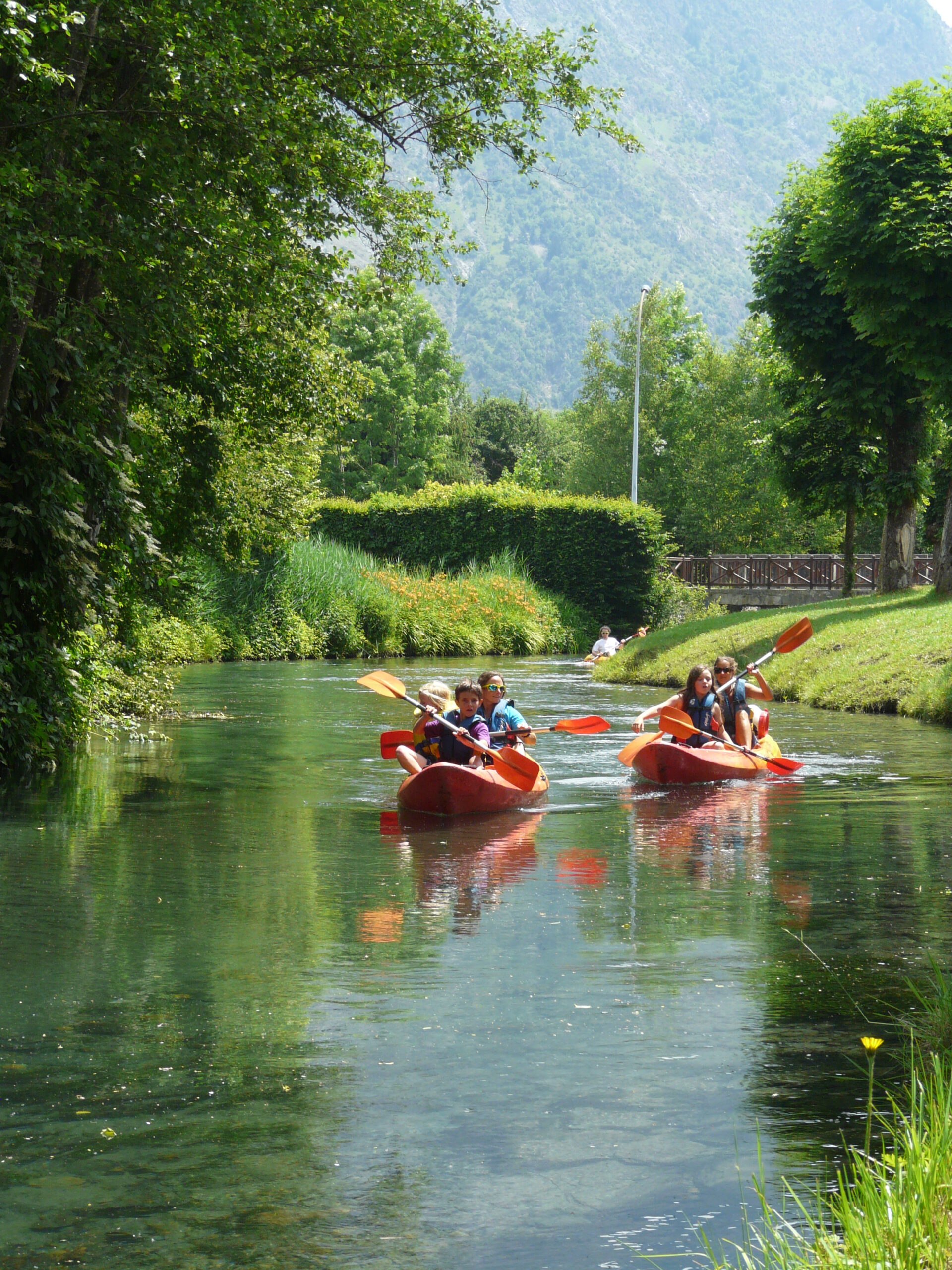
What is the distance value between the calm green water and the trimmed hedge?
97.6ft

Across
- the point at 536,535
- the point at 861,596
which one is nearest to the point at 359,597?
the point at 536,535

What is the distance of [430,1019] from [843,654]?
1948 centimetres

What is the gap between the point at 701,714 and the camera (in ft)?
50.8

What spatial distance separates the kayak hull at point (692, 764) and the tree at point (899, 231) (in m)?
10.8

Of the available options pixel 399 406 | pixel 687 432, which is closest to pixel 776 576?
pixel 687 432

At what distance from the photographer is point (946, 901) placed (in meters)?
8.82

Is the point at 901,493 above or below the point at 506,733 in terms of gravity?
above

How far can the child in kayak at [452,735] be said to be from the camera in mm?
13195

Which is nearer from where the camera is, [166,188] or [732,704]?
[166,188]

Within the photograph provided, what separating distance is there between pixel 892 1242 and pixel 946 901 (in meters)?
5.75

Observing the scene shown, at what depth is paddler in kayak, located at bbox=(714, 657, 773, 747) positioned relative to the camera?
606 inches

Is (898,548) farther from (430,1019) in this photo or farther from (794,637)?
(430,1019)

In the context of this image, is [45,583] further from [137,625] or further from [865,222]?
[865,222]

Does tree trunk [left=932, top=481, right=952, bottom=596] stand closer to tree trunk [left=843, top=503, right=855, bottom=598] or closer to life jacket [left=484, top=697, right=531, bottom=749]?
tree trunk [left=843, top=503, right=855, bottom=598]
